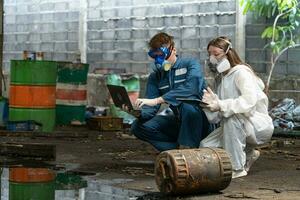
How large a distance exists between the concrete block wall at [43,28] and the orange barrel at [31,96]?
399 cm

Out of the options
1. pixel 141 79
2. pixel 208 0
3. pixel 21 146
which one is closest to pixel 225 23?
pixel 208 0

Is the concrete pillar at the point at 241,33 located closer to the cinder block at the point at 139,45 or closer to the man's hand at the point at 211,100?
the cinder block at the point at 139,45

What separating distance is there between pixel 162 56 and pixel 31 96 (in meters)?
3.54

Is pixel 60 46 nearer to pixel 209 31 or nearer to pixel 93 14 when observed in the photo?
pixel 93 14

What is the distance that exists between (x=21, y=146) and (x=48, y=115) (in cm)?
217

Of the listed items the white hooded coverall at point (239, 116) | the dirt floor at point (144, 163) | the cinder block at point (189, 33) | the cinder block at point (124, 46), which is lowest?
the dirt floor at point (144, 163)

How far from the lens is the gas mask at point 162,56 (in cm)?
559

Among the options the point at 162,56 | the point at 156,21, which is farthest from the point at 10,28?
the point at 162,56

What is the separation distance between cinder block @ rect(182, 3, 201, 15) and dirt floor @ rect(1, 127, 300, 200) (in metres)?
2.57

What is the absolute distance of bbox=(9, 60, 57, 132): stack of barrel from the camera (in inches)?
344

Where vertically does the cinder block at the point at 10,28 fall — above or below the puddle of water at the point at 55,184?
above

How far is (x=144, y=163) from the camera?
6395 mm

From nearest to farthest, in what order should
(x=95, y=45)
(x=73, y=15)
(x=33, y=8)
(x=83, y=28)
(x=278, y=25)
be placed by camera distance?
(x=278, y=25), (x=95, y=45), (x=83, y=28), (x=73, y=15), (x=33, y=8)

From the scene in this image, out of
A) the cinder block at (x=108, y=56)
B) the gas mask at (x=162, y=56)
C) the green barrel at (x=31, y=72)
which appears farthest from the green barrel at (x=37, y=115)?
the gas mask at (x=162, y=56)
